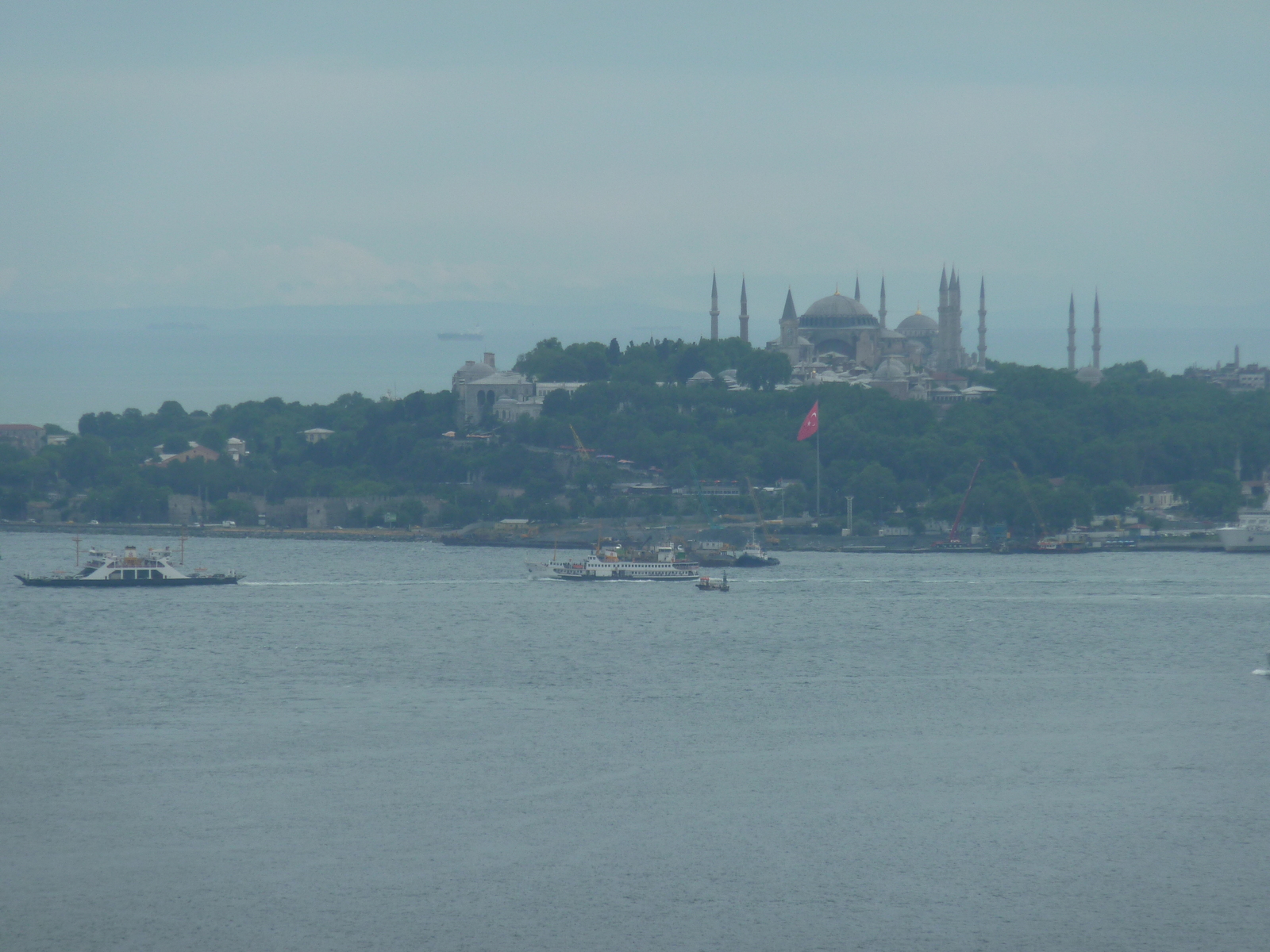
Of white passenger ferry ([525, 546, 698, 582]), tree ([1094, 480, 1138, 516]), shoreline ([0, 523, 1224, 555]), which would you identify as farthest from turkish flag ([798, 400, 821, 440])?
white passenger ferry ([525, 546, 698, 582])

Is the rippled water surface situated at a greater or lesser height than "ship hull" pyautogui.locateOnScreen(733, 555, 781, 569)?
lesser

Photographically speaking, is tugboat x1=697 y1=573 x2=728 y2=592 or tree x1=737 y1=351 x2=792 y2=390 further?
tree x1=737 y1=351 x2=792 y2=390

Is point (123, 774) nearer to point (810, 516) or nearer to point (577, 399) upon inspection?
point (810, 516)

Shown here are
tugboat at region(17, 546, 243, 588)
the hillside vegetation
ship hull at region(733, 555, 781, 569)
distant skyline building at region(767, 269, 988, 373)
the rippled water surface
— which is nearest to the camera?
the rippled water surface

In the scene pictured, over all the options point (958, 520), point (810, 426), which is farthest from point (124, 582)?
point (810, 426)

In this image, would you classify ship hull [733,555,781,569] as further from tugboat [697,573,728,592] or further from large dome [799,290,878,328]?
large dome [799,290,878,328]

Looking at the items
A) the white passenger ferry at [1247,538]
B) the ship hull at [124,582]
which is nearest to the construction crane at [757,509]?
the white passenger ferry at [1247,538]

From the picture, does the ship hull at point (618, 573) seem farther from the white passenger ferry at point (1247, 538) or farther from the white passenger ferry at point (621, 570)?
the white passenger ferry at point (1247, 538)

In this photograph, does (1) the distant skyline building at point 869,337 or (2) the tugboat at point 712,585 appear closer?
(2) the tugboat at point 712,585
